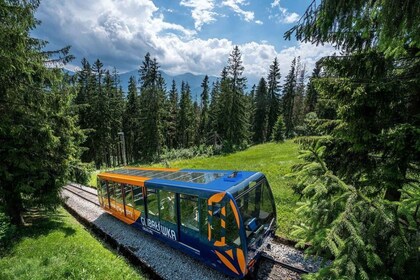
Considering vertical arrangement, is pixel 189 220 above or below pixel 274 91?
below

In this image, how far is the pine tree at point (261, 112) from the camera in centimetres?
4859

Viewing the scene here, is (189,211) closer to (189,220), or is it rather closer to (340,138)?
(189,220)

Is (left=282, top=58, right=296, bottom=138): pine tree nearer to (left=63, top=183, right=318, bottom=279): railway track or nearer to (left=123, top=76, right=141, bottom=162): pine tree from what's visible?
(left=123, top=76, right=141, bottom=162): pine tree

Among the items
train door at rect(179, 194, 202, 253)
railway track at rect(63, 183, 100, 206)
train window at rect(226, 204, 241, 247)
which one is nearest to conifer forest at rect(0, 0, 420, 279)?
train window at rect(226, 204, 241, 247)

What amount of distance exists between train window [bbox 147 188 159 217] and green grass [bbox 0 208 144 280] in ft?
6.81

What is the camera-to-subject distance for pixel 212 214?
7102 millimetres

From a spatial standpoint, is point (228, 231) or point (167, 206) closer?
point (228, 231)

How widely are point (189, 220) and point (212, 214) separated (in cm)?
147

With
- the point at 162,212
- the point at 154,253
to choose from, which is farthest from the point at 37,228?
the point at 162,212

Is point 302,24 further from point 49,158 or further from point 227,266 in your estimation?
point 49,158

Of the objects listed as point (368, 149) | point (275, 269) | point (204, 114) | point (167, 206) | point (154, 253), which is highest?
point (204, 114)

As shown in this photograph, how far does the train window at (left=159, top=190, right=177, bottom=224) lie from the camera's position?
28.5 ft

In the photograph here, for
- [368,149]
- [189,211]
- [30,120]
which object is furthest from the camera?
[30,120]

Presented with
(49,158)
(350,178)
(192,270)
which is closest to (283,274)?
(192,270)
